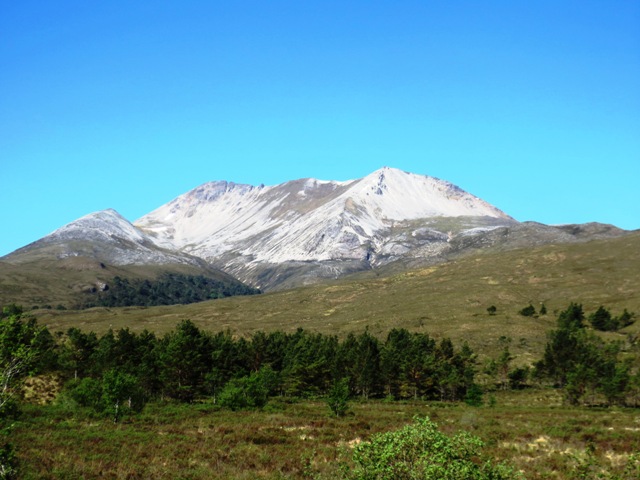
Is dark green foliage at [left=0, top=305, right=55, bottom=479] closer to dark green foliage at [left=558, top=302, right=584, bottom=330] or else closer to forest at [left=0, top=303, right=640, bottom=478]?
forest at [left=0, top=303, right=640, bottom=478]

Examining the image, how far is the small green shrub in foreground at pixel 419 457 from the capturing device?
1672 centimetres

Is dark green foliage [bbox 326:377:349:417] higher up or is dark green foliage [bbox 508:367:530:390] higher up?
dark green foliage [bbox 326:377:349:417]

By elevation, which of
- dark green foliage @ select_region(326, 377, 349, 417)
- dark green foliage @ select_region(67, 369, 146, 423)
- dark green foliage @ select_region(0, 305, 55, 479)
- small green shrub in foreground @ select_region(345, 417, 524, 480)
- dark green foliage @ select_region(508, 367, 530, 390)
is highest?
dark green foliage @ select_region(0, 305, 55, 479)

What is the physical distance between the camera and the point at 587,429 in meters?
53.5

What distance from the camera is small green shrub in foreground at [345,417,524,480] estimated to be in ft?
54.9

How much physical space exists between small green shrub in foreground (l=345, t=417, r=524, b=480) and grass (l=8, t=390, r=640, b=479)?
4564mm

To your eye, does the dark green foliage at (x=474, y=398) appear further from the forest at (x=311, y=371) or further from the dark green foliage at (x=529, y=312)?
the dark green foliage at (x=529, y=312)

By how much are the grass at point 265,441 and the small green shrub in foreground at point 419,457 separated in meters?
4.56

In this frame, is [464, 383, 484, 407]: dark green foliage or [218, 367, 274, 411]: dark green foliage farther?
[464, 383, 484, 407]: dark green foliage

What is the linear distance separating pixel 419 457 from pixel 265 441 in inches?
1235

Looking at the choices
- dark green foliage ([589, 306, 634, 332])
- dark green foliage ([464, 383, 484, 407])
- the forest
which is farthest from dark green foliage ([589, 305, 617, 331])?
dark green foliage ([464, 383, 484, 407])

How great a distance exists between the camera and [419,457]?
56.7ft

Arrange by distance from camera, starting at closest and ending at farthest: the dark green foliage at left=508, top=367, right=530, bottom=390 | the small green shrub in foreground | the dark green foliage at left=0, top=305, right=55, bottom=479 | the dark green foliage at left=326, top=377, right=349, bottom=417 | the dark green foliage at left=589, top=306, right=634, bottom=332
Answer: the small green shrub in foreground
the dark green foliage at left=0, top=305, right=55, bottom=479
the dark green foliage at left=326, top=377, right=349, bottom=417
the dark green foliage at left=508, top=367, right=530, bottom=390
the dark green foliage at left=589, top=306, right=634, bottom=332

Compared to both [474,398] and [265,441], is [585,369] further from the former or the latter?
[265,441]
